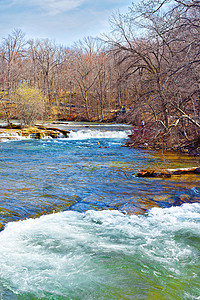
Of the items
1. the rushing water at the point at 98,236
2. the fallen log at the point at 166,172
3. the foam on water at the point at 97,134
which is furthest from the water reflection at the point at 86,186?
the foam on water at the point at 97,134

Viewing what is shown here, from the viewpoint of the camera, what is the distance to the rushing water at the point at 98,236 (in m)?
3.30

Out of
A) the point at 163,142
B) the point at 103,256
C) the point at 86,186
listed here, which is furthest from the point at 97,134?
the point at 103,256

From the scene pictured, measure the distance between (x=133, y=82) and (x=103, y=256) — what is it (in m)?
15.6

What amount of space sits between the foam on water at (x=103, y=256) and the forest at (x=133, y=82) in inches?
121

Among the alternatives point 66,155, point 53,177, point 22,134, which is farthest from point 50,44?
point 53,177

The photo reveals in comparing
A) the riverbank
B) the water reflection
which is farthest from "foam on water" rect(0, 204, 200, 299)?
the riverbank

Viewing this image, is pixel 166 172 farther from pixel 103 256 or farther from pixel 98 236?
Result: pixel 103 256

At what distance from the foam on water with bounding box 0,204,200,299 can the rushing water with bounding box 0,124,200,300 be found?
0.04 feet

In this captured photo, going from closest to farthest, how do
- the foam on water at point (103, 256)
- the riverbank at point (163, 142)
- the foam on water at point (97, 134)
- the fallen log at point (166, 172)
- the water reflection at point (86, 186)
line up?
the foam on water at point (103, 256) → the water reflection at point (86, 186) → the fallen log at point (166, 172) → the riverbank at point (163, 142) → the foam on water at point (97, 134)

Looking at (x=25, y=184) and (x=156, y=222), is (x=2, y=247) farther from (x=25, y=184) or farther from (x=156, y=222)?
(x=25, y=184)

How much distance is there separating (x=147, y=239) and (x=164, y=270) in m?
0.89

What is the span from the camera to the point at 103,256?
158 inches

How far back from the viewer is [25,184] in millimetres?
7594

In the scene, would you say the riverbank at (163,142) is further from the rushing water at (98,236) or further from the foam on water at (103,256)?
the foam on water at (103,256)
